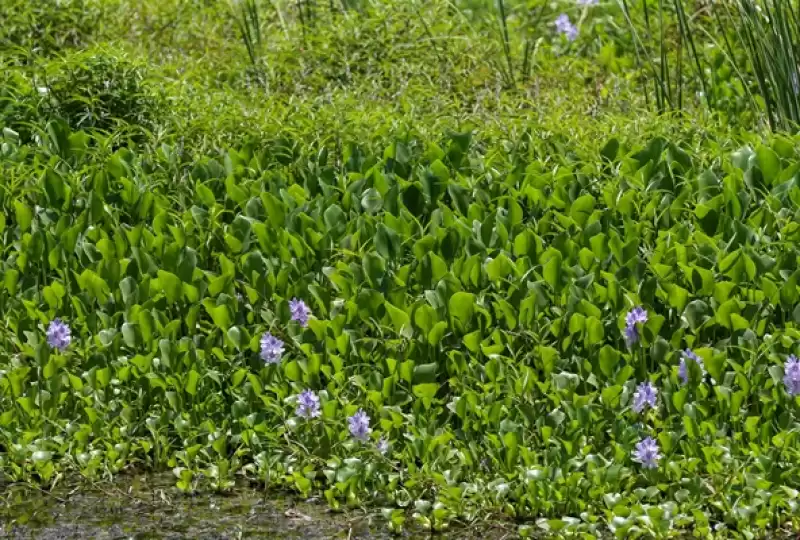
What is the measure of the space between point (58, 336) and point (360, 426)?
103 centimetres

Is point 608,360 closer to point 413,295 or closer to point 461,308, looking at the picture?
point 461,308

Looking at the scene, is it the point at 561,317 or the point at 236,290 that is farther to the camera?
the point at 236,290

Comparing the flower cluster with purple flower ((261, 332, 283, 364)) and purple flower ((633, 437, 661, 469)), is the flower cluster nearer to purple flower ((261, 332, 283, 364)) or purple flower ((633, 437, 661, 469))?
purple flower ((633, 437, 661, 469))

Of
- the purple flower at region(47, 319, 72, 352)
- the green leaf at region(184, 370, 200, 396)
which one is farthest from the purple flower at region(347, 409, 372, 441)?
the purple flower at region(47, 319, 72, 352)

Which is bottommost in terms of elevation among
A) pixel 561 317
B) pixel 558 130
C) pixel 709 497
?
pixel 709 497

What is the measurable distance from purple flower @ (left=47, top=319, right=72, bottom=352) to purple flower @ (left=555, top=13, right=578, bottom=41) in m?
4.38

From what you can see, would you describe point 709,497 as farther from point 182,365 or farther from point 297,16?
point 297,16

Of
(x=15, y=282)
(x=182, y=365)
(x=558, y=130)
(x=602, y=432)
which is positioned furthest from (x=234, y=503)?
(x=558, y=130)

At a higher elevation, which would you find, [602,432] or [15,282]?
[15,282]

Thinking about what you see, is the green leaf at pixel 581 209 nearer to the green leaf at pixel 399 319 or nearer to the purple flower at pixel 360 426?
the green leaf at pixel 399 319

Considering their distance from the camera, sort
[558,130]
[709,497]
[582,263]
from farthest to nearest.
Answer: [558,130], [582,263], [709,497]

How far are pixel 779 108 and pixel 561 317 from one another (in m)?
2.05

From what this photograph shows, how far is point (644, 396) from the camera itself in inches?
162

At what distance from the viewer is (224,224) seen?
206 inches
